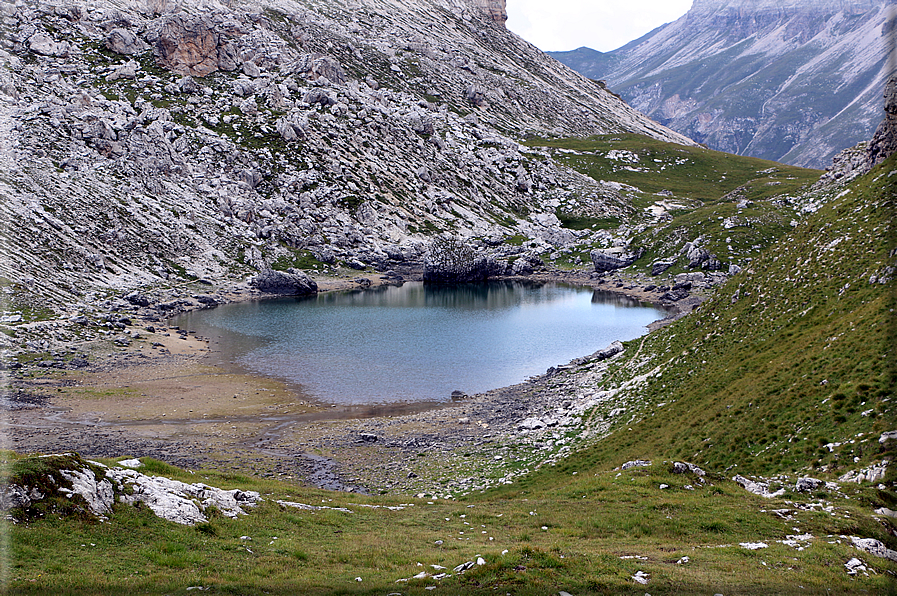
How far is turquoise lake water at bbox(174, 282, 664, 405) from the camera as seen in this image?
70.6 m

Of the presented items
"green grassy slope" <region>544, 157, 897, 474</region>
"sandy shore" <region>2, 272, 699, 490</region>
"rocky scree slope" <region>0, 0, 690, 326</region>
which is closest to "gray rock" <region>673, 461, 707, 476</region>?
"green grassy slope" <region>544, 157, 897, 474</region>

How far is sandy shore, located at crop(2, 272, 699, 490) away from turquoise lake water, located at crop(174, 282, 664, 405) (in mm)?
5501

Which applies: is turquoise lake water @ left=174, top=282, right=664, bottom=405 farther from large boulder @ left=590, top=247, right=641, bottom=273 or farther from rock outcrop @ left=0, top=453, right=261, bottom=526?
rock outcrop @ left=0, top=453, right=261, bottom=526

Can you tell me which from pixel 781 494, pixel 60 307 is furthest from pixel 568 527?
pixel 60 307

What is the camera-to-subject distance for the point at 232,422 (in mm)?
55812

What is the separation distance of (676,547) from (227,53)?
682 feet

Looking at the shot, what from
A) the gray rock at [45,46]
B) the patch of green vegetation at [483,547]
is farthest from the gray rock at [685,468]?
the gray rock at [45,46]

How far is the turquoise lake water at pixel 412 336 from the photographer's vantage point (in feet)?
232

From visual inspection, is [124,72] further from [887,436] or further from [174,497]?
[887,436]

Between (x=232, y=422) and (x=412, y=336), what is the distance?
41077 millimetres

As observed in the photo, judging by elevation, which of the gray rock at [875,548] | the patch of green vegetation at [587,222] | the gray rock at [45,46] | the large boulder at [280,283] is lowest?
the large boulder at [280,283]

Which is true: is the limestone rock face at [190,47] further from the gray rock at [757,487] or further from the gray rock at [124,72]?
the gray rock at [757,487]

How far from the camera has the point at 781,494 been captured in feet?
77.7

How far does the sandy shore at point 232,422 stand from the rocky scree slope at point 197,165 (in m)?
37.7
